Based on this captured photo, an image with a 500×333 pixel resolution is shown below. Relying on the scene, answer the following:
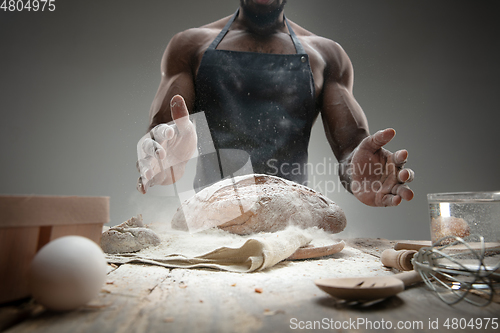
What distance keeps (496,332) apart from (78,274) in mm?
547

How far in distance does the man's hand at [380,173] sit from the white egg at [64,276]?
910mm

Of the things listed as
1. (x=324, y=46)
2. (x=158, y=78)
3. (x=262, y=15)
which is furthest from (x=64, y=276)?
(x=158, y=78)

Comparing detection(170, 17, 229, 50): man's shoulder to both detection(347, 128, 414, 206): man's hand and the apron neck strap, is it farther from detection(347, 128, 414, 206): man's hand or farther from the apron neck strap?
detection(347, 128, 414, 206): man's hand

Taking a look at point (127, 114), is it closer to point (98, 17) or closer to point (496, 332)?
point (98, 17)

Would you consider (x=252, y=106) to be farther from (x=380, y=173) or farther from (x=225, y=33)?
(x=380, y=173)

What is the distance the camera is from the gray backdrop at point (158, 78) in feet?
7.77

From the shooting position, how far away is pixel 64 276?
397mm

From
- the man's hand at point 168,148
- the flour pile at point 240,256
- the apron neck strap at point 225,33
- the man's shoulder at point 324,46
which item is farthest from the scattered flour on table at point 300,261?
the man's shoulder at point 324,46

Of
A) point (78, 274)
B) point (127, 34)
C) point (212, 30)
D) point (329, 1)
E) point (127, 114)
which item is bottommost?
point (78, 274)

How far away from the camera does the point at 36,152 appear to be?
2.34 meters

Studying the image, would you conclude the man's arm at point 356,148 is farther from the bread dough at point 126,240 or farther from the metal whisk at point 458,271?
the bread dough at point 126,240

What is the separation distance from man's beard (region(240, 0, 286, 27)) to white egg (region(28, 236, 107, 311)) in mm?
1838

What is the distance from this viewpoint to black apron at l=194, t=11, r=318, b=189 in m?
1.76

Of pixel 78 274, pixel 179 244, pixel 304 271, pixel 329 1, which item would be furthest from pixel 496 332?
pixel 329 1
